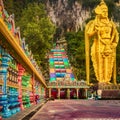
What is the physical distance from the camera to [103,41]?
34.8 meters

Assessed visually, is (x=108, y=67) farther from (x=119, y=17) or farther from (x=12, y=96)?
(x=119, y=17)

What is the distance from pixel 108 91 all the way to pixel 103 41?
20.8 feet

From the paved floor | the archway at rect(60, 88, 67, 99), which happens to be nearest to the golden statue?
the archway at rect(60, 88, 67, 99)

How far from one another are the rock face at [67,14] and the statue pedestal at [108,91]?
4064cm

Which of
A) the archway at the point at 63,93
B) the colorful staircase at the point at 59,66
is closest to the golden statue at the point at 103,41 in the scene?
the colorful staircase at the point at 59,66

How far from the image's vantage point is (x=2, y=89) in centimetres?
767

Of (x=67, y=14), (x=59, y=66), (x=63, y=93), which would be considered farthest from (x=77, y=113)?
(x=67, y=14)

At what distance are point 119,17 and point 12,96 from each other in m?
64.5

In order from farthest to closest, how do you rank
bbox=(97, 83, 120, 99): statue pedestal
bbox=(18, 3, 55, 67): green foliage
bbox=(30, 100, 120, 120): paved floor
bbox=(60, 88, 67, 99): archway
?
bbox=(18, 3, 55, 67): green foliage → bbox=(60, 88, 67, 99): archway → bbox=(97, 83, 120, 99): statue pedestal → bbox=(30, 100, 120, 120): paved floor

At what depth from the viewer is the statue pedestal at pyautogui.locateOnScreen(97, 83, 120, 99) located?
29484 millimetres

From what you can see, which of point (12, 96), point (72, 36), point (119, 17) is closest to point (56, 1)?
point (119, 17)

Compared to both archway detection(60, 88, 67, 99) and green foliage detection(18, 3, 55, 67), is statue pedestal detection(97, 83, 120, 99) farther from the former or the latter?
green foliage detection(18, 3, 55, 67)

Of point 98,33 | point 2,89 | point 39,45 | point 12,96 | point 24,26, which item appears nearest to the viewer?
point 2,89

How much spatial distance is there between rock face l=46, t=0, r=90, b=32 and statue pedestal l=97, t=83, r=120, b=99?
40.6 meters
